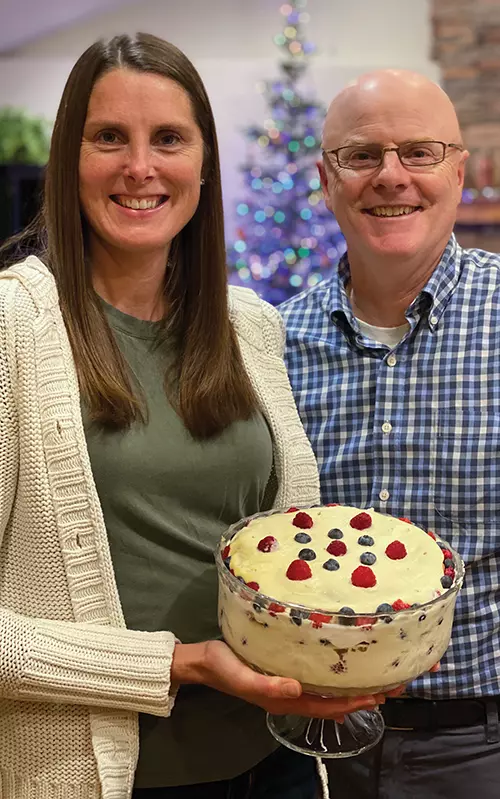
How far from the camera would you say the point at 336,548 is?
1.30 m

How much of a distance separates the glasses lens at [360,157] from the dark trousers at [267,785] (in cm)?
119

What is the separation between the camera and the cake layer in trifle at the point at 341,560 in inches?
47.2

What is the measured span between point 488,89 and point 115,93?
579cm

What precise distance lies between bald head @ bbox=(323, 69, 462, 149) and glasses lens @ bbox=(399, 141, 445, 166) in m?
0.01

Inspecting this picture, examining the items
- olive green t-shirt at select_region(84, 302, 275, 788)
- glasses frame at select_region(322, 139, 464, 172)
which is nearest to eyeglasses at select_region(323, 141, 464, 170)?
glasses frame at select_region(322, 139, 464, 172)

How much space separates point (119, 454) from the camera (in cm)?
135

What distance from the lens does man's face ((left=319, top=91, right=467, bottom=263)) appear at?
1808 mm

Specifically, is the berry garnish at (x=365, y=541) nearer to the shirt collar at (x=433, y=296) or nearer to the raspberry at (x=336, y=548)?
the raspberry at (x=336, y=548)

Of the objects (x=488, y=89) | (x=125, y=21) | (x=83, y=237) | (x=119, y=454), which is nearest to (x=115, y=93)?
(x=83, y=237)

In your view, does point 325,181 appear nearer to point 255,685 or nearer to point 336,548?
point 336,548

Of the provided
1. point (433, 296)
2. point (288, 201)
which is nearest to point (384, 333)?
point (433, 296)

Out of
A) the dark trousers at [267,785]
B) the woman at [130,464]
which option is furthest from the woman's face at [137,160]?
the dark trousers at [267,785]

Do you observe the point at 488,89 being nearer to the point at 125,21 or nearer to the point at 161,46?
the point at 125,21

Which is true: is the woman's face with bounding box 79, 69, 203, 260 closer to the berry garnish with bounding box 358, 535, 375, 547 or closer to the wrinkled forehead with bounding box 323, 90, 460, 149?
the wrinkled forehead with bounding box 323, 90, 460, 149
